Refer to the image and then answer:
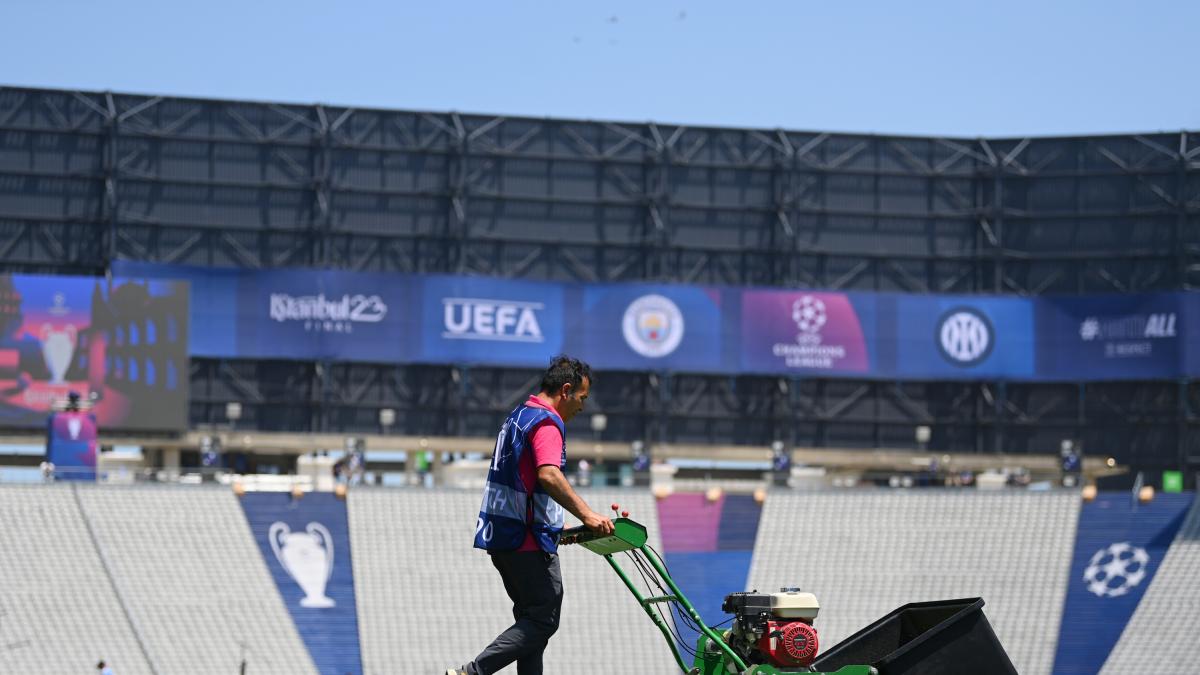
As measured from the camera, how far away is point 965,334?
197ft

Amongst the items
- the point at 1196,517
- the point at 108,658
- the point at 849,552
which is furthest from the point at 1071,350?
the point at 108,658

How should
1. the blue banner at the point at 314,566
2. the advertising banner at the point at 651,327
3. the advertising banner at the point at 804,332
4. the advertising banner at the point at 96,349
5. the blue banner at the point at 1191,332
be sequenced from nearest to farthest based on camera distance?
the blue banner at the point at 314,566, the advertising banner at the point at 96,349, the blue banner at the point at 1191,332, the advertising banner at the point at 651,327, the advertising banner at the point at 804,332

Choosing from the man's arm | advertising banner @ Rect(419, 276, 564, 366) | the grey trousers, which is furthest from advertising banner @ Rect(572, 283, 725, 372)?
the man's arm

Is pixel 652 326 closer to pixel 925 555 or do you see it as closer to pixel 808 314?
pixel 808 314

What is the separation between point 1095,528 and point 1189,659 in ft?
20.4

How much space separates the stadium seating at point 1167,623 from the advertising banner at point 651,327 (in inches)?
680

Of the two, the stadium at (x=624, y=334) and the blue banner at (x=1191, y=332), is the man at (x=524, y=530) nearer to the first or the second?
the stadium at (x=624, y=334)

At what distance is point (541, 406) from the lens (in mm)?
10078

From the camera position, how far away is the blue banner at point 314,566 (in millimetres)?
44406

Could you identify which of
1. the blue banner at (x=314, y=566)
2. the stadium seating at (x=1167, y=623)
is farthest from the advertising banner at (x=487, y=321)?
the stadium seating at (x=1167, y=623)

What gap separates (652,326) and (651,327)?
48mm

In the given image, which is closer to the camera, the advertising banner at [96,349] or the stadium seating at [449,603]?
the stadium seating at [449,603]

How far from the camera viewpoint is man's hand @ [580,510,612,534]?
372 inches

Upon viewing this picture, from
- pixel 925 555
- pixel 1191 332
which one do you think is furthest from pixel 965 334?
pixel 925 555
